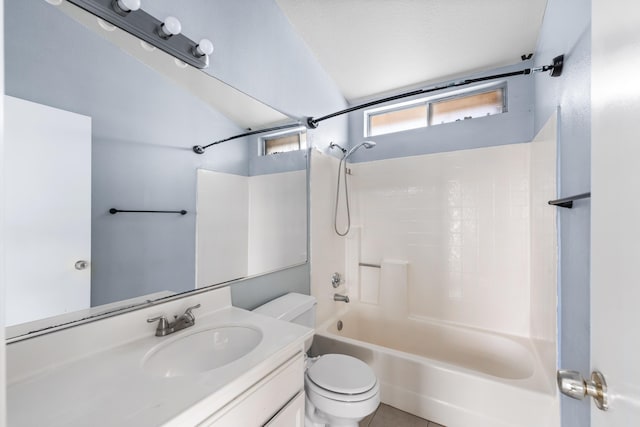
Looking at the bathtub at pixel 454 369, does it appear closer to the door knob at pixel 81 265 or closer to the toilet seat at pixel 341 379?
the toilet seat at pixel 341 379

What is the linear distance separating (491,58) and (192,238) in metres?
2.61

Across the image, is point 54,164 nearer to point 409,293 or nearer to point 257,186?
point 257,186

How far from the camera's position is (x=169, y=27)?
1.06 meters

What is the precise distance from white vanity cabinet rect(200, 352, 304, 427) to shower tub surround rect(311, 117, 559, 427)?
91cm

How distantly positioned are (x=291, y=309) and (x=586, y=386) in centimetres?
127

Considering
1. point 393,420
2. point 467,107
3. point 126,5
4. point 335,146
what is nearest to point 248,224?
point 126,5

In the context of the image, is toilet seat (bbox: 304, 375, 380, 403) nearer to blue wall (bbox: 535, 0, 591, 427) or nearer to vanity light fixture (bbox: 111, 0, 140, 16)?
blue wall (bbox: 535, 0, 591, 427)

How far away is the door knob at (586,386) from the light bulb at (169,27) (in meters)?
1.66

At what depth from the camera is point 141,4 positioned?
3.37 ft

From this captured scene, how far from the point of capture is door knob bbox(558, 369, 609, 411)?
1.45ft

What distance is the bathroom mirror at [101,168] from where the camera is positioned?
30.2 inches

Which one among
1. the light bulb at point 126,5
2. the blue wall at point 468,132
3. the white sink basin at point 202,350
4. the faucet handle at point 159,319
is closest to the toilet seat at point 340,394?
the white sink basin at point 202,350

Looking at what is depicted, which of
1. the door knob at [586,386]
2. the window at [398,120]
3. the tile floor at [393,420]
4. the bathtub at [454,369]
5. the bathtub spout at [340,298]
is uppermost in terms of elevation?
the window at [398,120]

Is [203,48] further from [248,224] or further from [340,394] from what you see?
[340,394]
